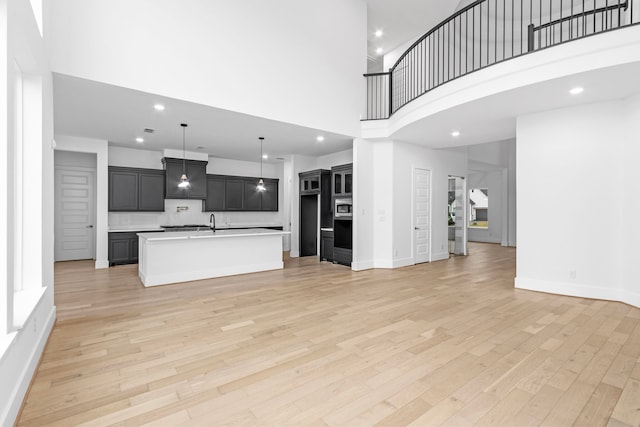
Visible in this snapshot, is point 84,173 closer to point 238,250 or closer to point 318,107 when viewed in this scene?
point 238,250

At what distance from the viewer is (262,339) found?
2.97m

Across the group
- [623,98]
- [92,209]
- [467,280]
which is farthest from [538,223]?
[92,209]

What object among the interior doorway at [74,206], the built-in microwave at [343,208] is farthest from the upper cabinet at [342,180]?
the interior doorway at [74,206]

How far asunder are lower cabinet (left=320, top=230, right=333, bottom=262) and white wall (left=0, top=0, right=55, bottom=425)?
522cm

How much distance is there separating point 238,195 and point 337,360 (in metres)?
7.17

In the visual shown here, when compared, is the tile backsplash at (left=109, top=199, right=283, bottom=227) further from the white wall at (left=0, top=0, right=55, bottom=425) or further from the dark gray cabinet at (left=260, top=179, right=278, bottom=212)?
the white wall at (left=0, top=0, right=55, bottom=425)

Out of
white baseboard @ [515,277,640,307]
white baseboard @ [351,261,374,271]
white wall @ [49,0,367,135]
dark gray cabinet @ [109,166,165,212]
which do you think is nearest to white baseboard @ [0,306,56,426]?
white wall @ [49,0,367,135]

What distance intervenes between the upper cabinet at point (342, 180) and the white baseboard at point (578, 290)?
144 inches

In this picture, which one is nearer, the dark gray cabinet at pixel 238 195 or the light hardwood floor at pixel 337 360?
the light hardwood floor at pixel 337 360

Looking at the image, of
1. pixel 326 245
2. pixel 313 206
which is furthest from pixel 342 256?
pixel 313 206

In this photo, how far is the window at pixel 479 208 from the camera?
11798mm

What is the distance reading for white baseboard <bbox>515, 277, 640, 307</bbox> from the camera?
13.2 ft

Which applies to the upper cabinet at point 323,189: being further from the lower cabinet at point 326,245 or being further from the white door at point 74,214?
the white door at point 74,214

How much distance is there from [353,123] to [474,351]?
189 inches
